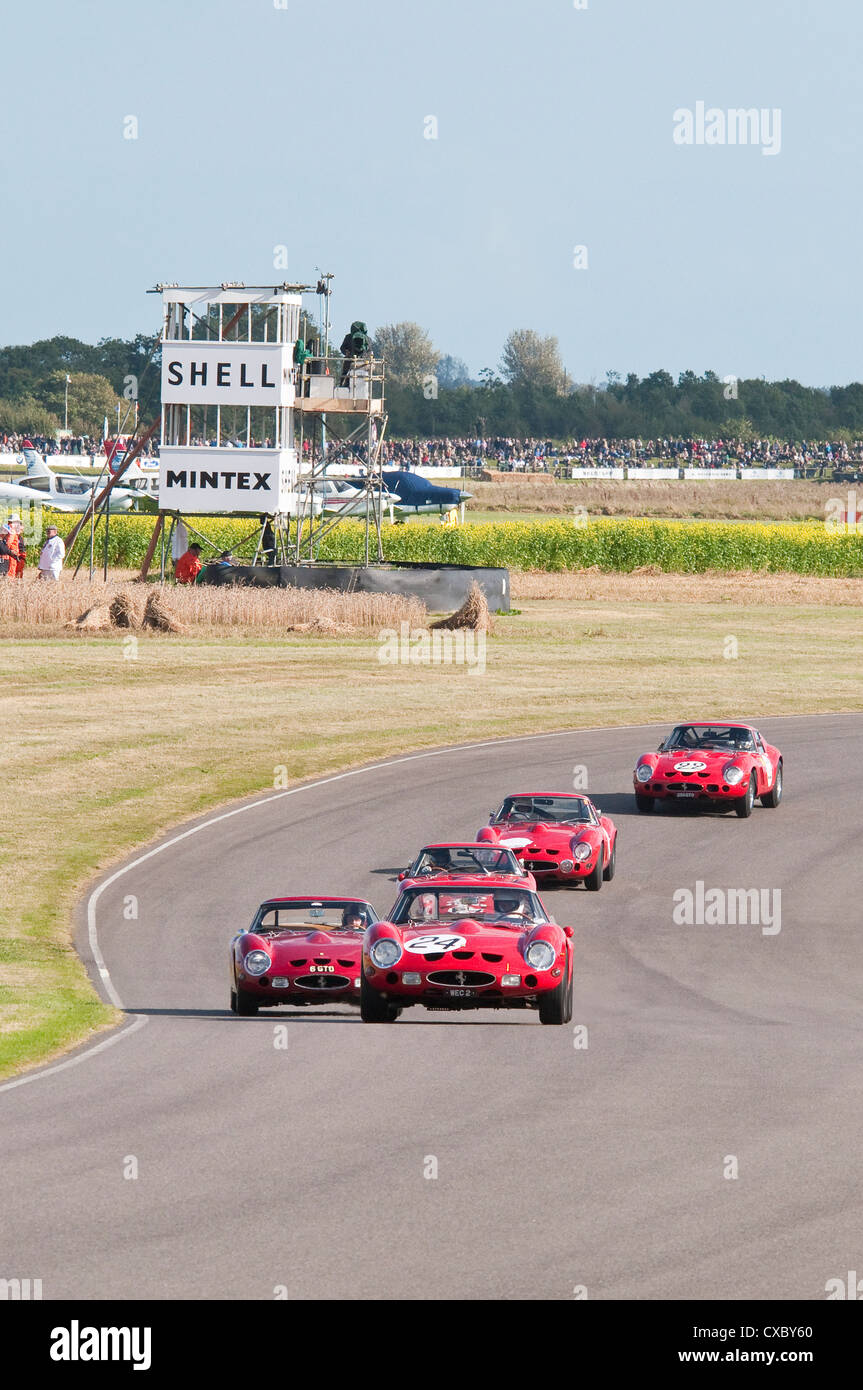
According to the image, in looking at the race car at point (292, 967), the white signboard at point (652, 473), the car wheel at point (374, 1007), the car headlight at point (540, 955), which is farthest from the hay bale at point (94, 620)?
the white signboard at point (652, 473)

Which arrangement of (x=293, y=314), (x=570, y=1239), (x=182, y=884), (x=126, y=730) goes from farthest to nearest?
(x=293, y=314) < (x=126, y=730) < (x=182, y=884) < (x=570, y=1239)

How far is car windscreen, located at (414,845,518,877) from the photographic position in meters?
19.3

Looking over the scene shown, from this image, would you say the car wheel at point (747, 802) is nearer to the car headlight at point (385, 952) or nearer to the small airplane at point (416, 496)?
the car headlight at point (385, 952)

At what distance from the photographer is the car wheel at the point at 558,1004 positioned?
16234mm

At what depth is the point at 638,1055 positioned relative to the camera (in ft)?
50.2

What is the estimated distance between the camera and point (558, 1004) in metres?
16.3

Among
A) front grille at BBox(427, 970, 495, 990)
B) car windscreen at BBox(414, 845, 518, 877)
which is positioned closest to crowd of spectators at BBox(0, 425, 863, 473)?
car windscreen at BBox(414, 845, 518, 877)

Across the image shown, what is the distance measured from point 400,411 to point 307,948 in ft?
579

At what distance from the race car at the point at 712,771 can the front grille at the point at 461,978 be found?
1350cm

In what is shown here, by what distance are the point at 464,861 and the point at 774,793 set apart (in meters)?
11.9

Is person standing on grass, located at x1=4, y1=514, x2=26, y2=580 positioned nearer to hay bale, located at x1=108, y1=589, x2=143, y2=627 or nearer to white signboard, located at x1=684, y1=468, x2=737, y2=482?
hay bale, located at x1=108, y1=589, x2=143, y2=627

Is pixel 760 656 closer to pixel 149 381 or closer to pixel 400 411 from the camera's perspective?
pixel 149 381

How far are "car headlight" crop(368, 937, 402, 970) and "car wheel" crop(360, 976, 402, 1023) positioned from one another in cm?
32
